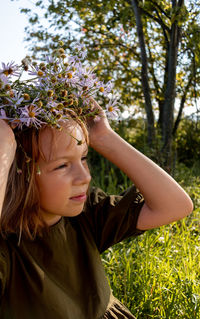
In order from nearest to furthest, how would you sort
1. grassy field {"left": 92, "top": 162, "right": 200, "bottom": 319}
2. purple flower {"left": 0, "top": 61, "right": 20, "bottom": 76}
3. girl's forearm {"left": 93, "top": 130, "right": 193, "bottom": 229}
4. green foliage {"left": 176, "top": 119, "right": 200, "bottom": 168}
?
1. purple flower {"left": 0, "top": 61, "right": 20, "bottom": 76}
2. girl's forearm {"left": 93, "top": 130, "right": 193, "bottom": 229}
3. grassy field {"left": 92, "top": 162, "right": 200, "bottom": 319}
4. green foliage {"left": 176, "top": 119, "right": 200, "bottom": 168}

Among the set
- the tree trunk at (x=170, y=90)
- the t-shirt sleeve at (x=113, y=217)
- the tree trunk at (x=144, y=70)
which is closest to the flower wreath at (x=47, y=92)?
the t-shirt sleeve at (x=113, y=217)

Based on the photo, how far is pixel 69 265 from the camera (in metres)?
1.55

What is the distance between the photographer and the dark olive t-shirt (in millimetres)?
1409

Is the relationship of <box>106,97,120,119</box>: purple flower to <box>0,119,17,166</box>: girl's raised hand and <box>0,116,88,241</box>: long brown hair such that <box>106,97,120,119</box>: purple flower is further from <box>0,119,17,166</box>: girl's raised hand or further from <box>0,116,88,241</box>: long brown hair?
<box>0,119,17,166</box>: girl's raised hand

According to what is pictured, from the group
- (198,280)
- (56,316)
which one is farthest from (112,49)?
(56,316)

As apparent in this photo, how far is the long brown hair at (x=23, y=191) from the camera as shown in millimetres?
1438

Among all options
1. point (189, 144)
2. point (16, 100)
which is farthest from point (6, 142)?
point (189, 144)

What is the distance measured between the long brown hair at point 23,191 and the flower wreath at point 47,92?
0.05m

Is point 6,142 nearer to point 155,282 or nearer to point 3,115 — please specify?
point 3,115

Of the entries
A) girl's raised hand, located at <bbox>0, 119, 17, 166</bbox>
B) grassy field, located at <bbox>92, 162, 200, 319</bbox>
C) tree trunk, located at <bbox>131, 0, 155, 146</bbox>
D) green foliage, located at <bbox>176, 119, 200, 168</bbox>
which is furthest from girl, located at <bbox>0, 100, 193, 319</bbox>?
green foliage, located at <bbox>176, 119, 200, 168</bbox>

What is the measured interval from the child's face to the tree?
2.87 m

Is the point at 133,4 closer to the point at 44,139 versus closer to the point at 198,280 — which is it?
the point at 198,280

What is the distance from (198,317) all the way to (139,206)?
0.75 metres

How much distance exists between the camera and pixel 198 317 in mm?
2049
